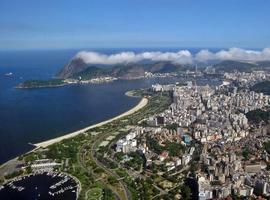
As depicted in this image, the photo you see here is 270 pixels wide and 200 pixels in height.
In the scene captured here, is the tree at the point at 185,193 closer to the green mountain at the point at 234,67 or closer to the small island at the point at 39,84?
the small island at the point at 39,84

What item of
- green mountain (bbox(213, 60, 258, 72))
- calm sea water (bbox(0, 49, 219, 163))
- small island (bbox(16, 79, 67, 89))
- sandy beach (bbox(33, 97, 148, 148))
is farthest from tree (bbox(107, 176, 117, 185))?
green mountain (bbox(213, 60, 258, 72))

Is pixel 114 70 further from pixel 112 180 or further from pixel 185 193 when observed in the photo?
pixel 185 193

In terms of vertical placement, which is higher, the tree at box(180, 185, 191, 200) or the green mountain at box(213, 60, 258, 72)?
the green mountain at box(213, 60, 258, 72)

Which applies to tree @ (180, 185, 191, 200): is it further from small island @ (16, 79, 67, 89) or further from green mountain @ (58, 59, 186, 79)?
green mountain @ (58, 59, 186, 79)

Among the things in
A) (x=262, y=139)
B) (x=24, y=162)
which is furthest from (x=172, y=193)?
(x=262, y=139)

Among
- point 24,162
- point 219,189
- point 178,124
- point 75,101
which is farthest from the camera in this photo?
point 75,101

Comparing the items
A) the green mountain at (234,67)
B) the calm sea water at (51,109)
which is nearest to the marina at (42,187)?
the calm sea water at (51,109)

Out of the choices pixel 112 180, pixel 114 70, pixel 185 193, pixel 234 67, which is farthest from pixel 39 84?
pixel 185 193

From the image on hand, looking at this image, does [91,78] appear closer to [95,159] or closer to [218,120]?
[218,120]
